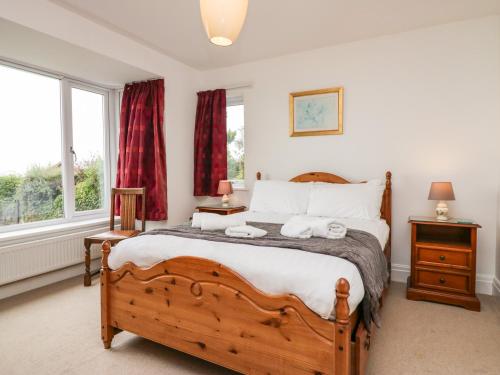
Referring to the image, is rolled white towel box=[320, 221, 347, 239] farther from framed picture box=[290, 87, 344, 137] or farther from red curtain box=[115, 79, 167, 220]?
A: red curtain box=[115, 79, 167, 220]

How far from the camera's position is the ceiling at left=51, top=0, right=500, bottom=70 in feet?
8.63

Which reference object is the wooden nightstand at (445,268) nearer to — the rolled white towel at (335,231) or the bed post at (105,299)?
the rolled white towel at (335,231)

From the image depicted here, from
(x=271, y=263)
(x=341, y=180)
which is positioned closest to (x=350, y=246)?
(x=271, y=263)

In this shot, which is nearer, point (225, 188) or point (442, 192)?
point (442, 192)

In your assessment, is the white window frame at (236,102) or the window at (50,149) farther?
the white window frame at (236,102)

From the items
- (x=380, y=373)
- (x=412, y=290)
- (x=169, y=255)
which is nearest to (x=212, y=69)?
(x=169, y=255)

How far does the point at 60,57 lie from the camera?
3014 millimetres

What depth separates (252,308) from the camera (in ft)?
4.98

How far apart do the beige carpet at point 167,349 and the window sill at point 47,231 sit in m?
0.55

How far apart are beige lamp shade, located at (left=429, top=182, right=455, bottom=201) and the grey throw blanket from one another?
0.89m

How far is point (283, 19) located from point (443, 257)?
99.4 inches

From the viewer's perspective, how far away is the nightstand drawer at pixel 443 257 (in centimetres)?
261

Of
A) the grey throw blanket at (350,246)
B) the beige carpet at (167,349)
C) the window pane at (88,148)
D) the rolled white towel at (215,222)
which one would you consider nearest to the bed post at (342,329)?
the grey throw blanket at (350,246)

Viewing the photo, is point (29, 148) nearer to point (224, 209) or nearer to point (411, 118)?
point (224, 209)
